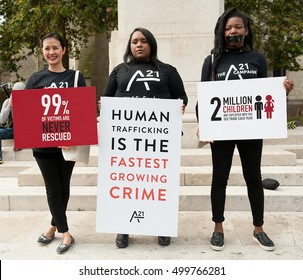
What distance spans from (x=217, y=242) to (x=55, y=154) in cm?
174

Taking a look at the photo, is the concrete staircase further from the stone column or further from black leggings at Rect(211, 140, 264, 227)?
the stone column

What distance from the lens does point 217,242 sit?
141 inches

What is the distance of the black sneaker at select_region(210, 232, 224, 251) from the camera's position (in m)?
3.55

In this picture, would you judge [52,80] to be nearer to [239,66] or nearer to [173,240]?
[239,66]

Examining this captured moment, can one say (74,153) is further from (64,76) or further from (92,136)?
(64,76)

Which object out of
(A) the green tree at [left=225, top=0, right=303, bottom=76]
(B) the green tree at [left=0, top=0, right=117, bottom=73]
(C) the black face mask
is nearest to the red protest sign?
(C) the black face mask

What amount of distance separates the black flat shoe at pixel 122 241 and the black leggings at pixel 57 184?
515 mm

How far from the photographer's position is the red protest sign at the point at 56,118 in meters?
3.33

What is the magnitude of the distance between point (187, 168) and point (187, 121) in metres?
1.05

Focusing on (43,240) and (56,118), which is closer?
(56,118)

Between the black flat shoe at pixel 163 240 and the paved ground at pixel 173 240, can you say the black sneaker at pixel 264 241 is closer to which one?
the paved ground at pixel 173 240

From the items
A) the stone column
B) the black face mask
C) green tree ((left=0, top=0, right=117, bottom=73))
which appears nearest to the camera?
the black face mask

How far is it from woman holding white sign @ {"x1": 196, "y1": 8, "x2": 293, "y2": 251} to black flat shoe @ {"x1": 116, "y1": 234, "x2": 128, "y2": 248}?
0.83 metres

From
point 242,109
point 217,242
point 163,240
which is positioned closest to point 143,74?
point 242,109
